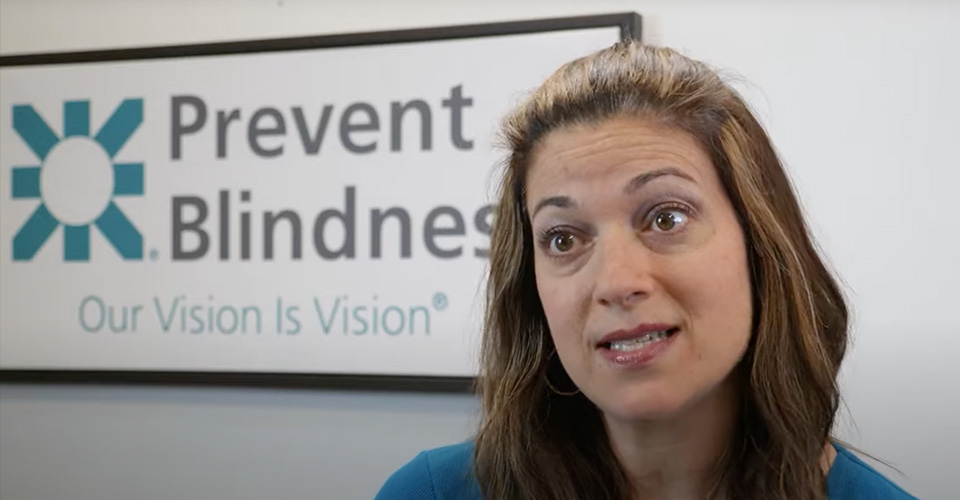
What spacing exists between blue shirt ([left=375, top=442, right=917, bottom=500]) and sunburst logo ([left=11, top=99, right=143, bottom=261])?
84cm

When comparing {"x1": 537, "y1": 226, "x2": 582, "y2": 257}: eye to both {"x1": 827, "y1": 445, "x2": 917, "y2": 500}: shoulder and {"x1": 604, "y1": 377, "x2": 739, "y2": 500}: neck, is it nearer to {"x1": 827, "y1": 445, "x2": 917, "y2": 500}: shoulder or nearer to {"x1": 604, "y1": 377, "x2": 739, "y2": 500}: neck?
{"x1": 604, "y1": 377, "x2": 739, "y2": 500}: neck

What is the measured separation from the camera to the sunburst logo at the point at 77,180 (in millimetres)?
1626

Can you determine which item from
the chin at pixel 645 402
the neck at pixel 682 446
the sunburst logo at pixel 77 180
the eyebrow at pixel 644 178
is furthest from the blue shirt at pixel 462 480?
the sunburst logo at pixel 77 180

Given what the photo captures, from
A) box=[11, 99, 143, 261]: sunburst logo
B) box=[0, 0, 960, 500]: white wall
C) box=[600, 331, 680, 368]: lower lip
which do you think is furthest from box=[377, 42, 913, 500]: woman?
box=[11, 99, 143, 261]: sunburst logo

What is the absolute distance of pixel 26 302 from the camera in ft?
5.49

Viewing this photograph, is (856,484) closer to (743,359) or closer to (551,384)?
(743,359)

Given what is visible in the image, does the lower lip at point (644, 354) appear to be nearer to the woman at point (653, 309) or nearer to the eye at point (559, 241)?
the woman at point (653, 309)

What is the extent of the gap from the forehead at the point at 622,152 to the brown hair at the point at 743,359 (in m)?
0.01

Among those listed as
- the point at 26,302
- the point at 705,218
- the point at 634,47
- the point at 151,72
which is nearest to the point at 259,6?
the point at 151,72

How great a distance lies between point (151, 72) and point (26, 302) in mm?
455

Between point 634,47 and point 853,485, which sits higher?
point 634,47

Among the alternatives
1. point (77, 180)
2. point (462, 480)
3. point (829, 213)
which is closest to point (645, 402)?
point (462, 480)

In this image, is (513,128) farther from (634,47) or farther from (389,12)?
(389,12)

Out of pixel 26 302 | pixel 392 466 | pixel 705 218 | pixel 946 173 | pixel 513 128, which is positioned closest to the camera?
pixel 705 218
